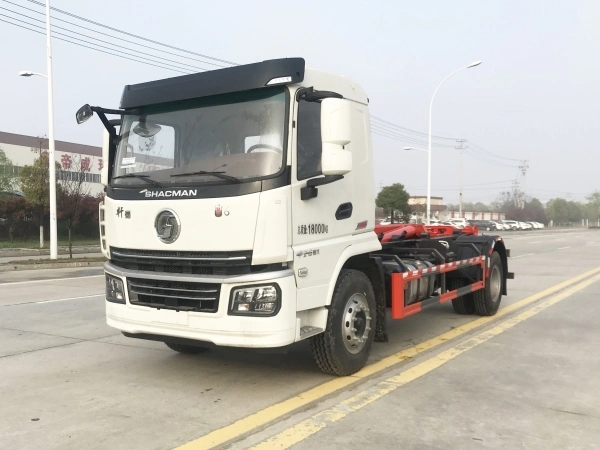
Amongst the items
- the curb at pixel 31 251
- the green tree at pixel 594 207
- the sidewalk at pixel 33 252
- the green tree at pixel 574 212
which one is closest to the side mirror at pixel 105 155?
the sidewalk at pixel 33 252

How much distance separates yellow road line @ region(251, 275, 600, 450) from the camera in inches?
148

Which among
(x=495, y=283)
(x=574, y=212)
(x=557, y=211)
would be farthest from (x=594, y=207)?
(x=495, y=283)

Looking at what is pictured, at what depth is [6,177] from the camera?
115 feet

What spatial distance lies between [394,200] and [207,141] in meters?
36.9

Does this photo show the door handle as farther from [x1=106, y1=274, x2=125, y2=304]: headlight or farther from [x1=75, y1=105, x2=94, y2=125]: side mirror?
[x1=75, y1=105, x2=94, y2=125]: side mirror

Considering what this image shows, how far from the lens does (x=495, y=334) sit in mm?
7168

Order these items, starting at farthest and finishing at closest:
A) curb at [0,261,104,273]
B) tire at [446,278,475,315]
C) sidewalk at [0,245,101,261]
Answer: sidewalk at [0,245,101,261] < curb at [0,261,104,273] < tire at [446,278,475,315]

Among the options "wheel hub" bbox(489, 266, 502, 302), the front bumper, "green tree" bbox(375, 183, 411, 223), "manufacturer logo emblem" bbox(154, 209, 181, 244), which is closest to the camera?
the front bumper

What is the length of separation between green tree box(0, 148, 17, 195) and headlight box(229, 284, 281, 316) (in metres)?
34.9

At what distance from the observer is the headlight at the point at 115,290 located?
4949mm

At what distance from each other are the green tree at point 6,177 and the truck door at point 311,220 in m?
34.7

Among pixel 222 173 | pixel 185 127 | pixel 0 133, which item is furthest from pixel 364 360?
pixel 0 133

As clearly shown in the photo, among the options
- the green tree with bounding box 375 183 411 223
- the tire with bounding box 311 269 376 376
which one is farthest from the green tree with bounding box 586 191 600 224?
the tire with bounding box 311 269 376 376

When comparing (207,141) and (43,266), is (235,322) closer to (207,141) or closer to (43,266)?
(207,141)
